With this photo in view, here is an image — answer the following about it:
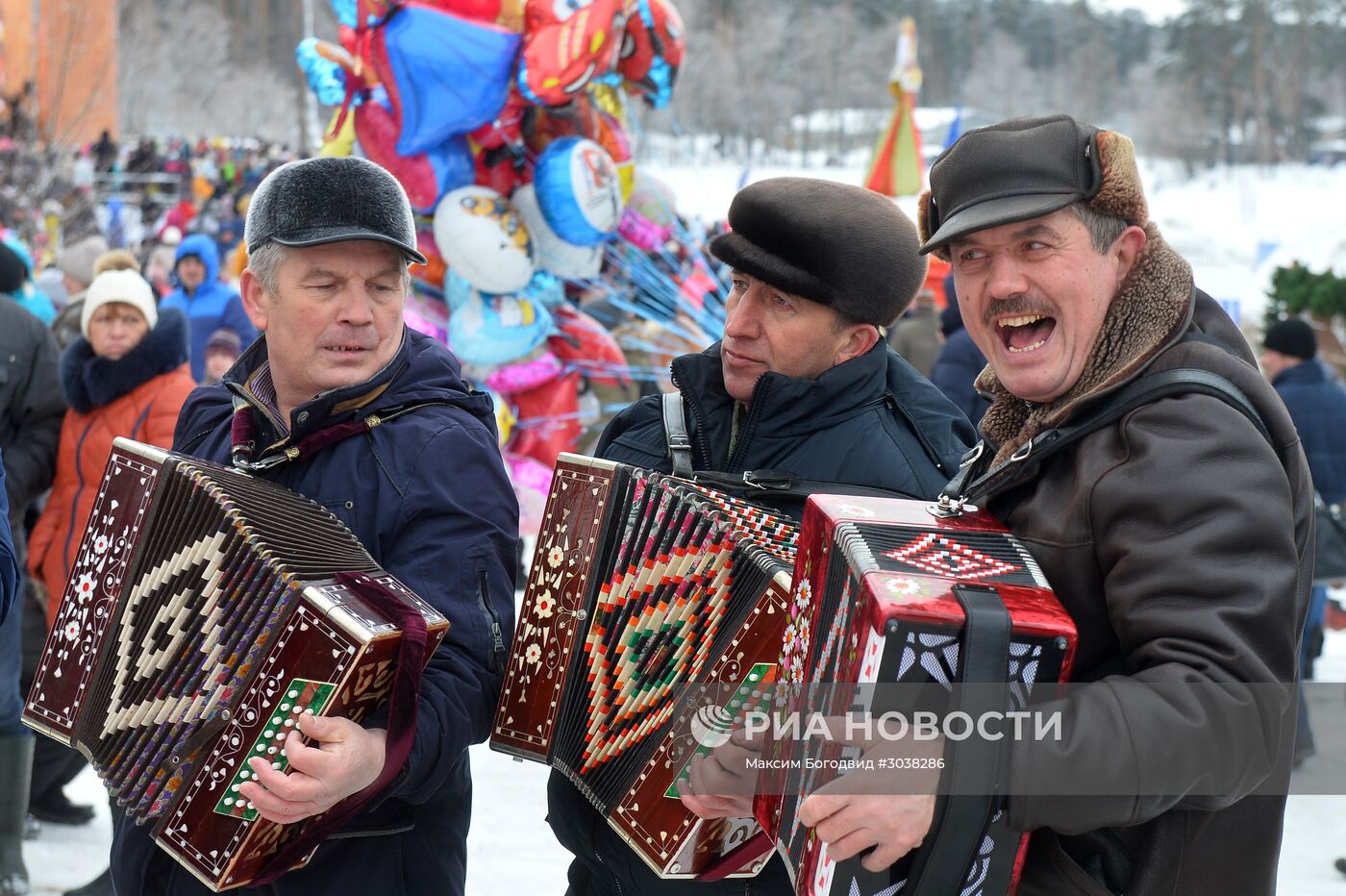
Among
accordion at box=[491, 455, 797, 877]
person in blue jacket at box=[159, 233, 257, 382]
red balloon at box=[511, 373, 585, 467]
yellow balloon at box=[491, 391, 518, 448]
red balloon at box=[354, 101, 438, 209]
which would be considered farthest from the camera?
person in blue jacket at box=[159, 233, 257, 382]

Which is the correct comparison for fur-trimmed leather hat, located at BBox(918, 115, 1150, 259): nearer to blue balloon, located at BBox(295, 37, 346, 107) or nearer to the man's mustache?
the man's mustache

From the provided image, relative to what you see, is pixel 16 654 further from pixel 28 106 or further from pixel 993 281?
pixel 28 106

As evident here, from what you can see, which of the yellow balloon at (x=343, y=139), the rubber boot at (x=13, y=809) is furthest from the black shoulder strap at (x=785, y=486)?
the yellow balloon at (x=343, y=139)

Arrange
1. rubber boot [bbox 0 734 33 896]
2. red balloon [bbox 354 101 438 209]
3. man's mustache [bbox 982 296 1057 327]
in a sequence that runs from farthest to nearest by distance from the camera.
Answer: red balloon [bbox 354 101 438 209], rubber boot [bbox 0 734 33 896], man's mustache [bbox 982 296 1057 327]

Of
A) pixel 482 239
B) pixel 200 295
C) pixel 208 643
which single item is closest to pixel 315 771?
pixel 208 643

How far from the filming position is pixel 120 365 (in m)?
3.95

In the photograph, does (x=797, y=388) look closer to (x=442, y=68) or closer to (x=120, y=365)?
(x=120, y=365)

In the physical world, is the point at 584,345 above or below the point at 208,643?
below

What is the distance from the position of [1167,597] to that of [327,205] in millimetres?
1303

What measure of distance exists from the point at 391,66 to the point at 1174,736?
4813 mm

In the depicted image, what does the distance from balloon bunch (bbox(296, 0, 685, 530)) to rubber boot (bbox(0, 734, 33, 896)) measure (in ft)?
8.58

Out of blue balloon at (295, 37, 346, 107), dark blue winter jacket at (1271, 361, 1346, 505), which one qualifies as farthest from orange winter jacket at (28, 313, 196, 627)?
dark blue winter jacket at (1271, 361, 1346, 505)

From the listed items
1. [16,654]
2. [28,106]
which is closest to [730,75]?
[28,106]

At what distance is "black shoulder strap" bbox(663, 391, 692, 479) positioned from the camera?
6.97 ft
